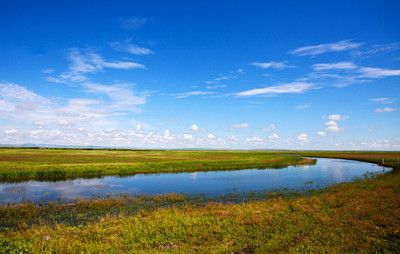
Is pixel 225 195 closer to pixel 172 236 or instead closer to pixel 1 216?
Result: pixel 172 236

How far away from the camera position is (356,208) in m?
23.0

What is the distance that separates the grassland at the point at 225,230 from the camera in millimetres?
14953

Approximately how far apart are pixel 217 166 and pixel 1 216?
55247 mm

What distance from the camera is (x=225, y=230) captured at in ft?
59.9

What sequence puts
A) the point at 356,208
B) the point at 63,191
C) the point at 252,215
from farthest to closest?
the point at 63,191, the point at 356,208, the point at 252,215

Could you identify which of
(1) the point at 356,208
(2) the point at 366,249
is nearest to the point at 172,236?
(2) the point at 366,249

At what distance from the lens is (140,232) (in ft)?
58.5

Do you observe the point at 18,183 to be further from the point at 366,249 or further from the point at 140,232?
the point at 366,249

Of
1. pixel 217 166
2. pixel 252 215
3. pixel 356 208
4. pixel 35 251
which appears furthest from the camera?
pixel 217 166

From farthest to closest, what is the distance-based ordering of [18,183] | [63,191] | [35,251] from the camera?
[18,183] → [63,191] → [35,251]

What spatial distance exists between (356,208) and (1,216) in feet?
88.9

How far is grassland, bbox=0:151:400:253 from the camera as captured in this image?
15.0m

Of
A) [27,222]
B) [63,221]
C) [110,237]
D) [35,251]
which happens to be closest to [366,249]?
[110,237]

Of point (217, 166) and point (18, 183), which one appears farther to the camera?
point (217, 166)
